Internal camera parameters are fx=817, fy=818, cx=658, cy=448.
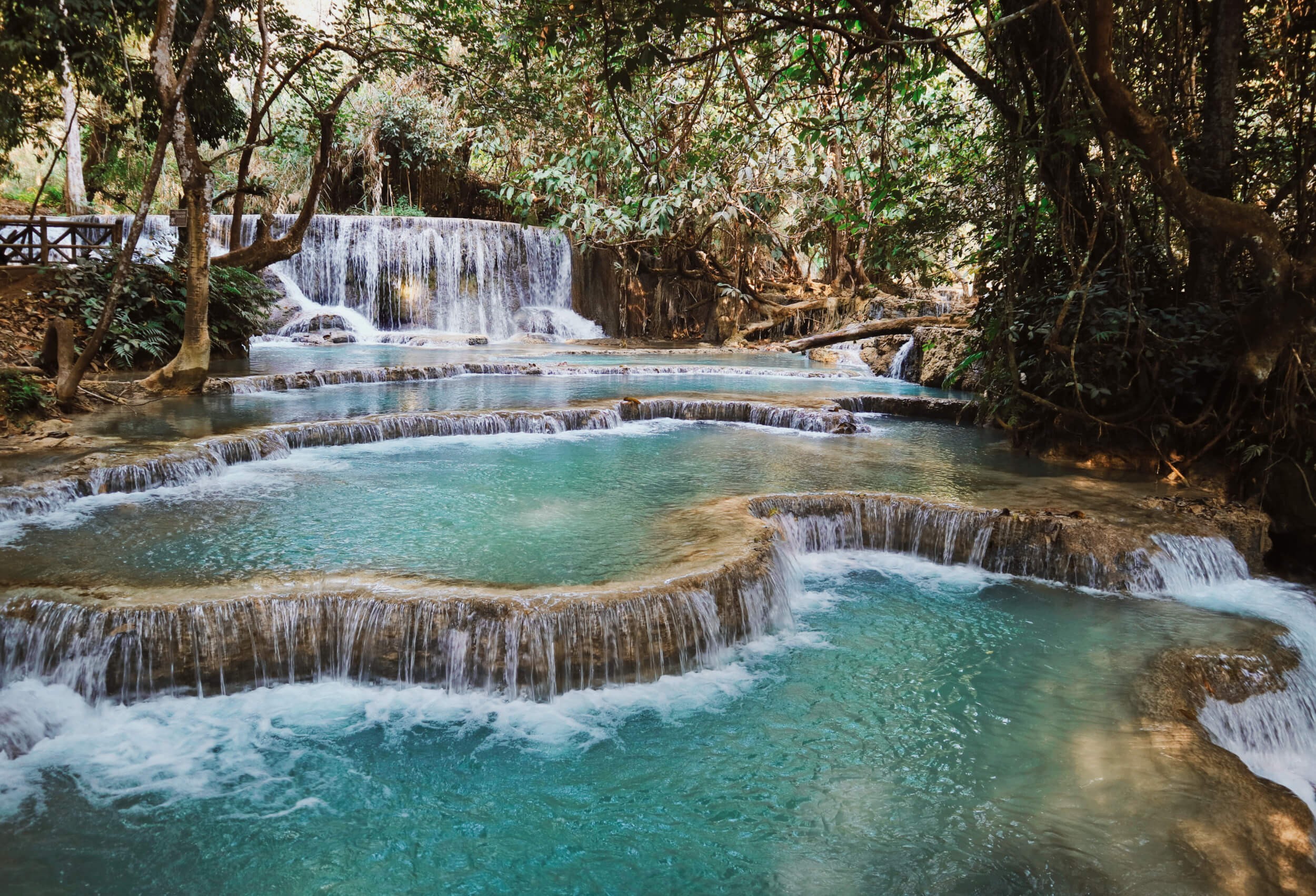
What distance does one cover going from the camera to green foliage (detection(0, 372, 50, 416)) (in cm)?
740

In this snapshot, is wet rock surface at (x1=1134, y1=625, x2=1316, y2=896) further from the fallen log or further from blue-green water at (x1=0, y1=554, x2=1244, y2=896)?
the fallen log

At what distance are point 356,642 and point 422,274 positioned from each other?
17642mm

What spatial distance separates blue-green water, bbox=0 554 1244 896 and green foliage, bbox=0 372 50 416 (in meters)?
4.98

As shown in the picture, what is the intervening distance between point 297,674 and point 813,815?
2.54 metres

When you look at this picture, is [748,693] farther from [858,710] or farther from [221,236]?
[221,236]

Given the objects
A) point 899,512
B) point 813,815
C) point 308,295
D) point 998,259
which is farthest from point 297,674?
point 308,295

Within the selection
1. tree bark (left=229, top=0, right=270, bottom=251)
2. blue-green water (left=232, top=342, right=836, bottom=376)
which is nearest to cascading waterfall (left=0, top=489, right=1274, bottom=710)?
tree bark (left=229, top=0, right=270, bottom=251)

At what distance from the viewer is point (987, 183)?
7.29 meters

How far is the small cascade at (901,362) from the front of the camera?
49.0ft

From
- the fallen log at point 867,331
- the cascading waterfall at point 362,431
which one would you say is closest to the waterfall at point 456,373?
the fallen log at point 867,331

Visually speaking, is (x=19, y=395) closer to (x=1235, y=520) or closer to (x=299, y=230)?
(x=299, y=230)

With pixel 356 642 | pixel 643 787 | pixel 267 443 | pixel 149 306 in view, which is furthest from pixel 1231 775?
pixel 149 306

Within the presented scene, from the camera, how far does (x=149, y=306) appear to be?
39.9 ft

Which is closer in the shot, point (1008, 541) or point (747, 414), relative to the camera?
point (1008, 541)
